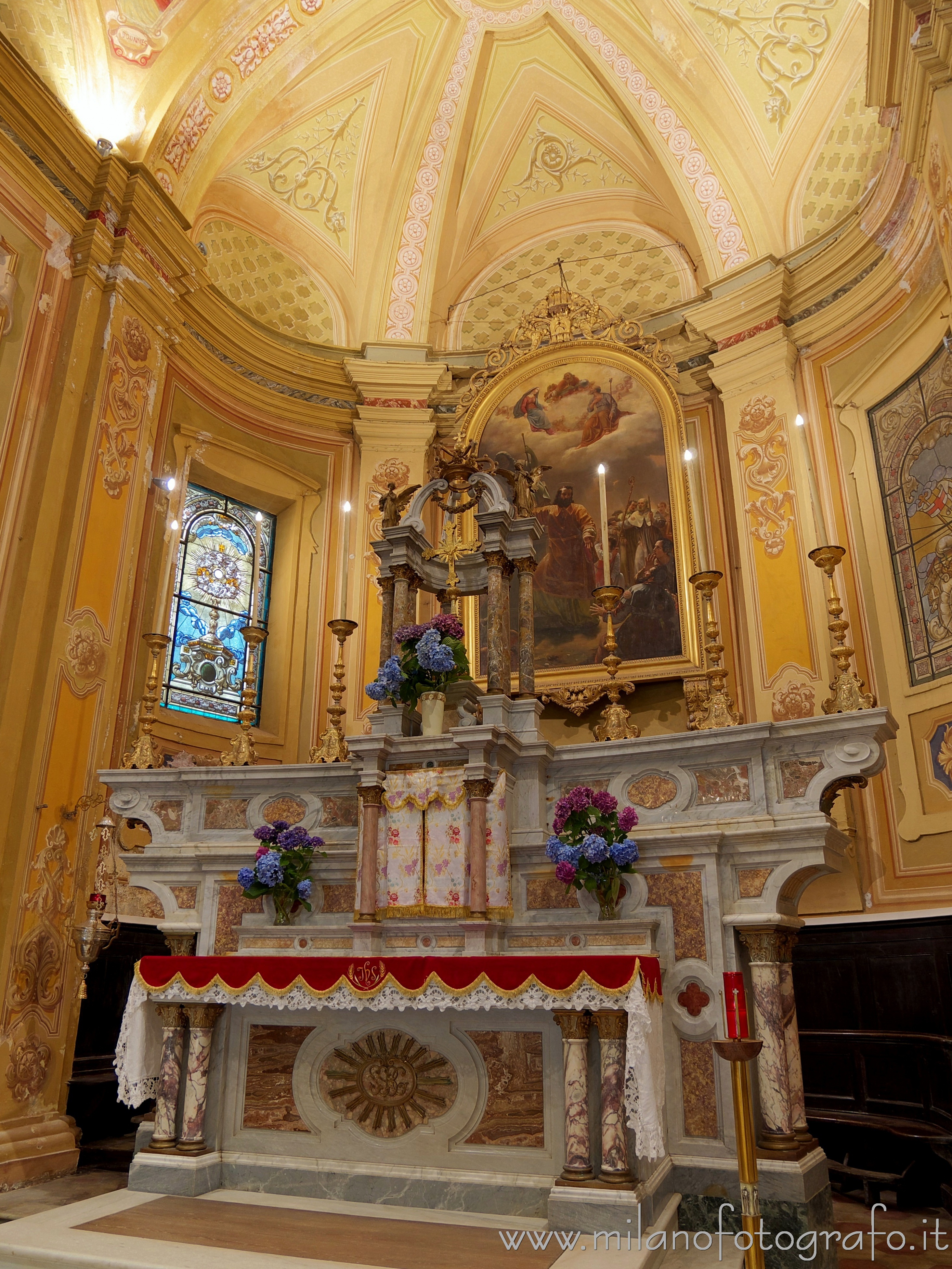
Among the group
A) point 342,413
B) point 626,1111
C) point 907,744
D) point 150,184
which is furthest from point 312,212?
point 626,1111

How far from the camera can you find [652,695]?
1043cm

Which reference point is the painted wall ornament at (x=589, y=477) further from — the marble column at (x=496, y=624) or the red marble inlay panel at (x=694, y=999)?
the red marble inlay panel at (x=694, y=999)

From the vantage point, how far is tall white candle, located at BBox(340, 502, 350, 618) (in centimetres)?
1176

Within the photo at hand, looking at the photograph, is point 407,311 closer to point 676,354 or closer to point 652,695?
point 676,354

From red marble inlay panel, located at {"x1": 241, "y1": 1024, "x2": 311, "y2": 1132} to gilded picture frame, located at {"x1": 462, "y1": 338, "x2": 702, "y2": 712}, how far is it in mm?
5044

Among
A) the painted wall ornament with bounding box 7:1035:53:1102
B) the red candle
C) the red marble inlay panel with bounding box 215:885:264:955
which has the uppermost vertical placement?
the red marble inlay panel with bounding box 215:885:264:955

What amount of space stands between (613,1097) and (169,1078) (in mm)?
2650

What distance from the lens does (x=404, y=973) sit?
5.33 meters

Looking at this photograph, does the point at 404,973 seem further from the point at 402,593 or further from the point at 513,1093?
the point at 402,593

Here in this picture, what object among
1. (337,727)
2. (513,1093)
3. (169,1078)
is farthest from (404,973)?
(337,727)

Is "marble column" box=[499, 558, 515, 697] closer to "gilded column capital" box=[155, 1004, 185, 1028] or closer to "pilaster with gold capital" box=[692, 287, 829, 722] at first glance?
"gilded column capital" box=[155, 1004, 185, 1028]

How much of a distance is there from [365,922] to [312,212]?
10203 millimetres

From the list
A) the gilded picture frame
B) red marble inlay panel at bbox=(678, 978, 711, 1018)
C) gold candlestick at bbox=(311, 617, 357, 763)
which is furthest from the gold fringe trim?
the gilded picture frame

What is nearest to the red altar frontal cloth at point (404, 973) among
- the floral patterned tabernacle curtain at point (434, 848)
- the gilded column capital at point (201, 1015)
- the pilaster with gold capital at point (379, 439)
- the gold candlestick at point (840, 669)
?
the gilded column capital at point (201, 1015)
